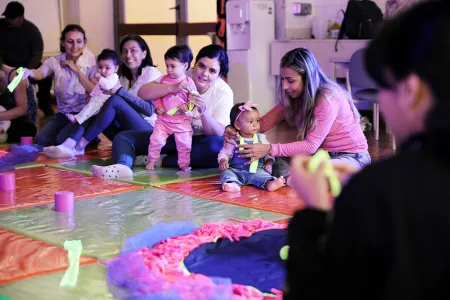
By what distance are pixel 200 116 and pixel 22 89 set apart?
6.73ft

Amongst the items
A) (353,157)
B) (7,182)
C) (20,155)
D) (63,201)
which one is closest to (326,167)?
(63,201)

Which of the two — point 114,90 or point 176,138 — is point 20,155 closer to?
point 114,90

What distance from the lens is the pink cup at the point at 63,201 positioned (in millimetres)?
3639

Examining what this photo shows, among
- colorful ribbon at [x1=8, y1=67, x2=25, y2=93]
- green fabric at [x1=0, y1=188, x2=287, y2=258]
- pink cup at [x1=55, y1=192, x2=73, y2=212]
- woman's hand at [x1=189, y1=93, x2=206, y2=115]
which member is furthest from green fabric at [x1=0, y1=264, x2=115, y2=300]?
colorful ribbon at [x1=8, y1=67, x2=25, y2=93]

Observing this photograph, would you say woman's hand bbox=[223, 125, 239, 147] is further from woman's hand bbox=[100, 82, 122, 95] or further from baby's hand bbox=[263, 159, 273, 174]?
woman's hand bbox=[100, 82, 122, 95]

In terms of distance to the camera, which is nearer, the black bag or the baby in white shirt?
the baby in white shirt

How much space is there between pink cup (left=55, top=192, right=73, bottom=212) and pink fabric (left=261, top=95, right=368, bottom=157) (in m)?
1.28

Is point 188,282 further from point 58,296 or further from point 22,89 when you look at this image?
point 22,89

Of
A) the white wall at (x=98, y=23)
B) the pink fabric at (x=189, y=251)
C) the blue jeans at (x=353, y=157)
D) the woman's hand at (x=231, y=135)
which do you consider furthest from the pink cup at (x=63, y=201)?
the white wall at (x=98, y=23)

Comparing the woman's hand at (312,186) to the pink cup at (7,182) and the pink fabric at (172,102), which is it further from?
the pink fabric at (172,102)

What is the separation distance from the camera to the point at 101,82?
5188mm

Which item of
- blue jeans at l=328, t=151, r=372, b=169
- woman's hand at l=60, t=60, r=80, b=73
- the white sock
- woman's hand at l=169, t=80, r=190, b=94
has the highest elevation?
woman's hand at l=60, t=60, r=80, b=73

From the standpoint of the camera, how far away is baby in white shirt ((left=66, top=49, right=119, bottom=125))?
5238 millimetres

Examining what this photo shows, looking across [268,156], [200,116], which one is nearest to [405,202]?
[268,156]
